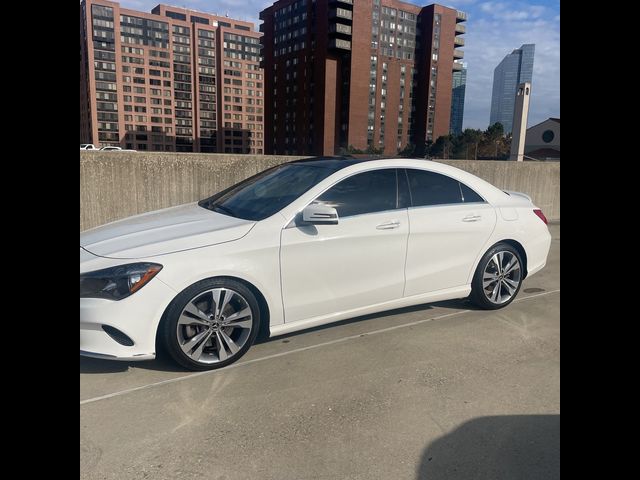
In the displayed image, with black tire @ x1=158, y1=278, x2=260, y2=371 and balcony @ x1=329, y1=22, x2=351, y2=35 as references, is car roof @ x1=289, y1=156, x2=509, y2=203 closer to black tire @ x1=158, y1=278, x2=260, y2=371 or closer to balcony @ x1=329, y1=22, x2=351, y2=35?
black tire @ x1=158, y1=278, x2=260, y2=371

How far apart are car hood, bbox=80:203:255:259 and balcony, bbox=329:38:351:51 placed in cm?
9043

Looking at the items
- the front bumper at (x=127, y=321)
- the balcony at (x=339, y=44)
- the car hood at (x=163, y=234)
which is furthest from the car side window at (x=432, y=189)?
the balcony at (x=339, y=44)

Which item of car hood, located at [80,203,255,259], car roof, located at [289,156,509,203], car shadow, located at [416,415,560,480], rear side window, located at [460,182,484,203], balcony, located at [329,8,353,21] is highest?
balcony, located at [329,8,353,21]

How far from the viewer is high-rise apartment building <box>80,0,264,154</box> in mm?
109438

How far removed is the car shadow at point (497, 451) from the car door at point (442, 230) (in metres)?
1.55

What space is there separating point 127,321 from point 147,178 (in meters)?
4.70

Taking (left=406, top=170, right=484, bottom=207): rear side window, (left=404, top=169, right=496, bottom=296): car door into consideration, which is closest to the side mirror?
(left=404, top=169, right=496, bottom=296): car door

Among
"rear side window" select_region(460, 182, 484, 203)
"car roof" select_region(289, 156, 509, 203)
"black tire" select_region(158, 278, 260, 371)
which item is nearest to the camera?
"black tire" select_region(158, 278, 260, 371)

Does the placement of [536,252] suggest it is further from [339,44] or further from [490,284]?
[339,44]

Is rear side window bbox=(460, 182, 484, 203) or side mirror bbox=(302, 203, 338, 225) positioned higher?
rear side window bbox=(460, 182, 484, 203)
